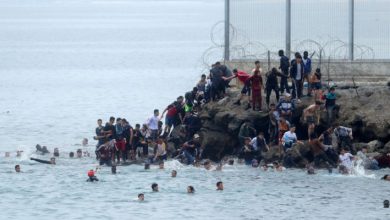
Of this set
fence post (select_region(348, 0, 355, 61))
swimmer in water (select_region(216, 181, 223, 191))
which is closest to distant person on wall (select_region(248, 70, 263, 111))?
swimmer in water (select_region(216, 181, 223, 191))

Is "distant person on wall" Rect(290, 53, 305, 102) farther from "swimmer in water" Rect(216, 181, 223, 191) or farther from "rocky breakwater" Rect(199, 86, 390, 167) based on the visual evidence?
"swimmer in water" Rect(216, 181, 223, 191)

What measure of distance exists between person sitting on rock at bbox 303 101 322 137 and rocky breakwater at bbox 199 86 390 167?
40 cm

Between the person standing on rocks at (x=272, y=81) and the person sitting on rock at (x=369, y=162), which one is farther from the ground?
the person standing on rocks at (x=272, y=81)

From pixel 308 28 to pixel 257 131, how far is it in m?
8.02

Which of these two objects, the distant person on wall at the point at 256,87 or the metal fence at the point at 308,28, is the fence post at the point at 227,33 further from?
the distant person on wall at the point at 256,87

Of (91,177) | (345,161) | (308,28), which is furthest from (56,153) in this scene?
(345,161)

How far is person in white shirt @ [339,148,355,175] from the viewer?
152 feet

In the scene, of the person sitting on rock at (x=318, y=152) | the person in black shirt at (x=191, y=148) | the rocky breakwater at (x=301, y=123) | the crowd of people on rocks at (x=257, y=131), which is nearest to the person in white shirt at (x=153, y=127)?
the crowd of people on rocks at (x=257, y=131)


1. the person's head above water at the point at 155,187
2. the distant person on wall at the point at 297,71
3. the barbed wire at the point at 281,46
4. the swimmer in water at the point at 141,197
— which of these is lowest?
the swimmer in water at the point at 141,197

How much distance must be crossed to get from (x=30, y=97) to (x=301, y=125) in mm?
52220

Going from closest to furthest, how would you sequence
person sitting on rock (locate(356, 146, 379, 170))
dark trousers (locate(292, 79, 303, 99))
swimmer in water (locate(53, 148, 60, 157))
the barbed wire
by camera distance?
1. person sitting on rock (locate(356, 146, 379, 170))
2. dark trousers (locate(292, 79, 303, 99))
3. swimmer in water (locate(53, 148, 60, 157))
4. the barbed wire

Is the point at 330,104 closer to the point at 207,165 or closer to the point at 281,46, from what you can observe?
the point at 207,165

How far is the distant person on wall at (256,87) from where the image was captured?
48.9 meters

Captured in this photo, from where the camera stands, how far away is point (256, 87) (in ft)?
161
